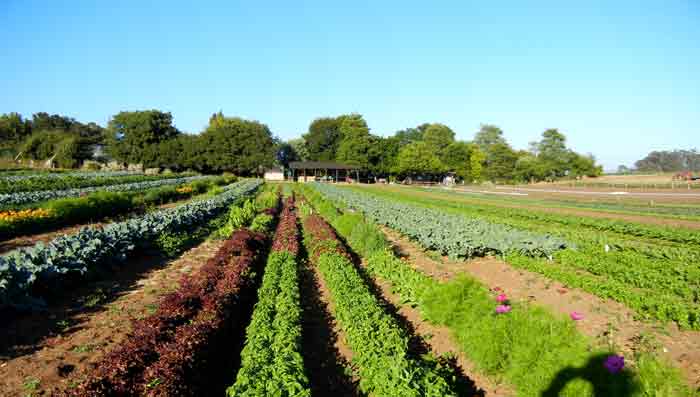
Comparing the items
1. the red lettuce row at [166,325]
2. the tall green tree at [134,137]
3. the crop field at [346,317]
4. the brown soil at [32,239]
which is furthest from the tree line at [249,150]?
the red lettuce row at [166,325]

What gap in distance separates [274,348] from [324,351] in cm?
153

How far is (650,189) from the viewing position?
2339 inches

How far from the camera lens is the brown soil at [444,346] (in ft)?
17.1

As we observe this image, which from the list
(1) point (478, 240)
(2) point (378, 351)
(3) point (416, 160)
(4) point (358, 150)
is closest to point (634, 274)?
(1) point (478, 240)

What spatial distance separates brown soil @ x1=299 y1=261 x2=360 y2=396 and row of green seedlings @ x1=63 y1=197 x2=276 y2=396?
131 cm

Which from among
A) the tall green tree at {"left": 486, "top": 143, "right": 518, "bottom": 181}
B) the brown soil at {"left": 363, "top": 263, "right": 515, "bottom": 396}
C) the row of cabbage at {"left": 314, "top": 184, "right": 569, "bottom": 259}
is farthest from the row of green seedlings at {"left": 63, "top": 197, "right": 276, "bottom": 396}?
the tall green tree at {"left": 486, "top": 143, "right": 518, "bottom": 181}

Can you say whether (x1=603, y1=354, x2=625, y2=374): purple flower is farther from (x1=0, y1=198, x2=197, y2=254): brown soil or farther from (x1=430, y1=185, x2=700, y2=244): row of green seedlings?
(x1=430, y1=185, x2=700, y2=244): row of green seedlings

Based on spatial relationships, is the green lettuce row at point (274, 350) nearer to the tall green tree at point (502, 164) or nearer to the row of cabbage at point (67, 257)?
the row of cabbage at point (67, 257)

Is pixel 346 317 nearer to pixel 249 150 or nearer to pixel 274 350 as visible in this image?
pixel 274 350

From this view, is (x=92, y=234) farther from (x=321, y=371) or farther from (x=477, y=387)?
(x=477, y=387)

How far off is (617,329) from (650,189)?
2708 inches

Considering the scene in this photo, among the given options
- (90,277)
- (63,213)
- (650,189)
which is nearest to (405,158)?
(650,189)

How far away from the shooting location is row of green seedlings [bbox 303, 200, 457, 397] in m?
4.23

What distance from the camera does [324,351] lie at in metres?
6.33
